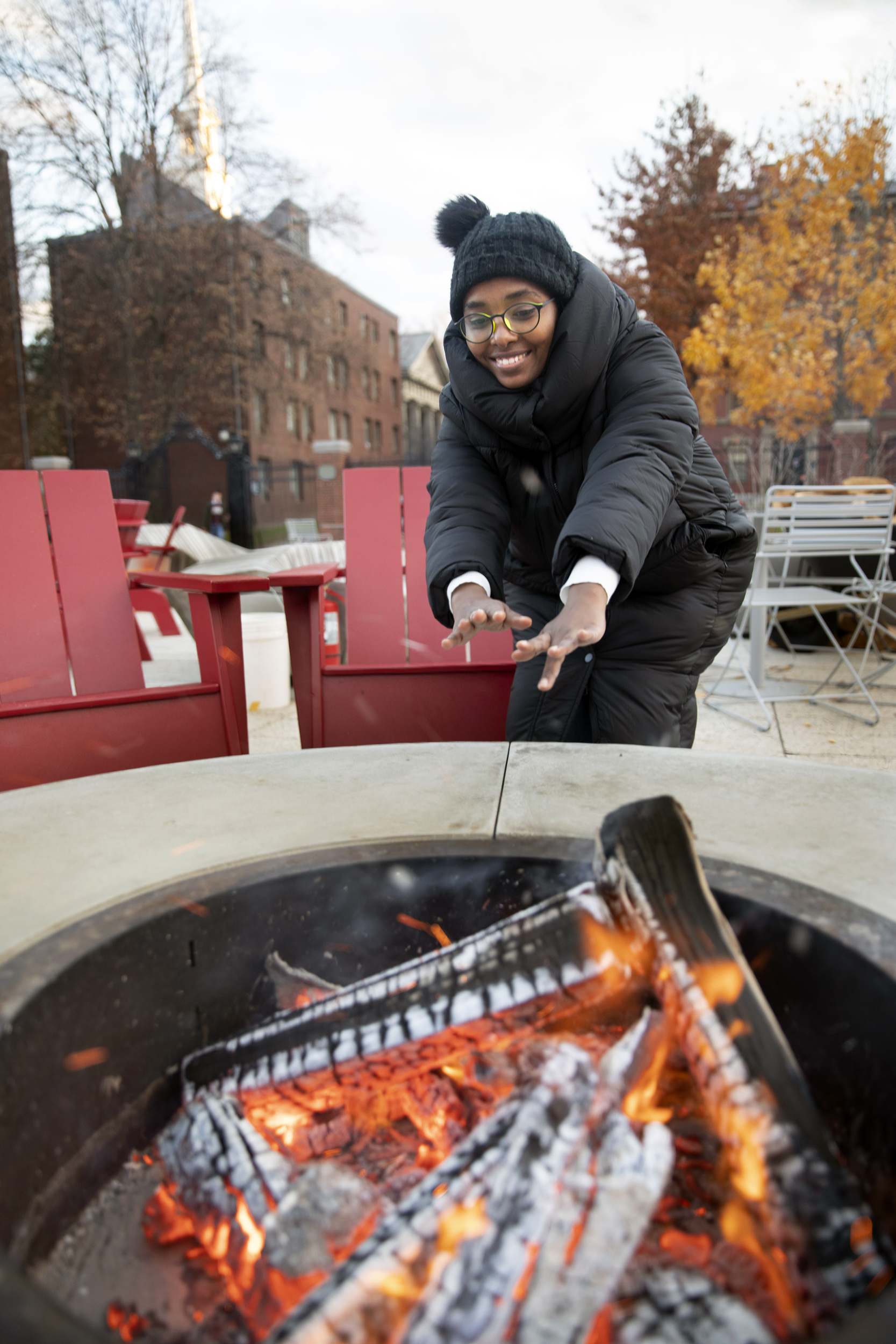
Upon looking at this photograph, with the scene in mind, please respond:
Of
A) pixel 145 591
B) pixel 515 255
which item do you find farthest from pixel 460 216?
pixel 145 591

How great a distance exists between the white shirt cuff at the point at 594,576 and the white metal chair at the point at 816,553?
2925mm

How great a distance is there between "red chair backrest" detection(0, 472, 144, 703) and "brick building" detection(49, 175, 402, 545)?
15962mm

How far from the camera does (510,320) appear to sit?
5.38 feet

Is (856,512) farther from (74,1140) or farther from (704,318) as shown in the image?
(704,318)

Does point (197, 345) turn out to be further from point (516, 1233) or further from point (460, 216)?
point (516, 1233)

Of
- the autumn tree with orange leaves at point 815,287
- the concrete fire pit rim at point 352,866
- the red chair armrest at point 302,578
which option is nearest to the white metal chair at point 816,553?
the red chair armrest at point 302,578

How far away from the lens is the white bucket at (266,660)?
13.8 ft

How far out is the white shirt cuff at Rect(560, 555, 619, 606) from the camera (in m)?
1.43

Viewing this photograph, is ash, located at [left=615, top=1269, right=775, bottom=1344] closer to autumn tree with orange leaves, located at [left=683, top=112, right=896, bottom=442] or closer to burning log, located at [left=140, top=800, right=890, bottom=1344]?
burning log, located at [left=140, top=800, right=890, bottom=1344]

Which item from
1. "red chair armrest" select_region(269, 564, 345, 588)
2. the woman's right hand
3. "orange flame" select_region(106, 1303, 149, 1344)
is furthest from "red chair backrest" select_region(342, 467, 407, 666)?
"orange flame" select_region(106, 1303, 149, 1344)

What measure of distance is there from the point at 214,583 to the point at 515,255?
1.20 metres

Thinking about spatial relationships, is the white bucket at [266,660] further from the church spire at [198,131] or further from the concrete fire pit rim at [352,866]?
the church spire at [198,131]

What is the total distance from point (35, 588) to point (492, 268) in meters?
1.62

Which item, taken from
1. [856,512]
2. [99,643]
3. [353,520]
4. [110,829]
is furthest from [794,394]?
[110,829]
